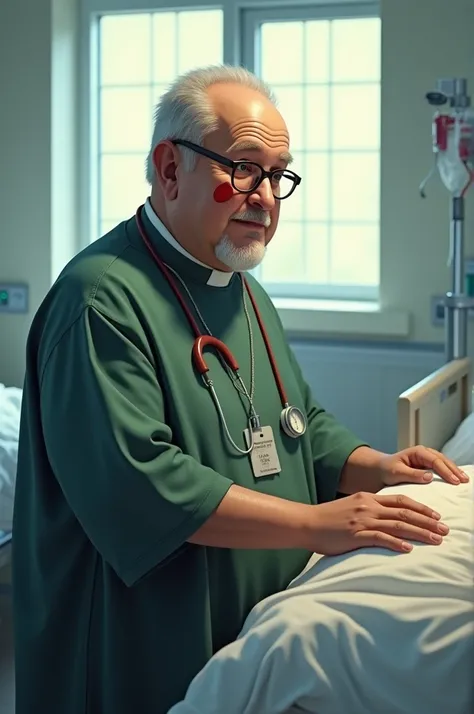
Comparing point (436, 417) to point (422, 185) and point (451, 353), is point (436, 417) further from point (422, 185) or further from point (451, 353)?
point (422, 185)

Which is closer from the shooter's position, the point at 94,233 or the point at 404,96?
the point at 404,96

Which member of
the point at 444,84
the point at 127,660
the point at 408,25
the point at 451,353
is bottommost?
the point at 127,660

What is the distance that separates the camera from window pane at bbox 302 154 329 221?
145 inches

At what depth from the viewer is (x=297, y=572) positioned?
65.9 inches

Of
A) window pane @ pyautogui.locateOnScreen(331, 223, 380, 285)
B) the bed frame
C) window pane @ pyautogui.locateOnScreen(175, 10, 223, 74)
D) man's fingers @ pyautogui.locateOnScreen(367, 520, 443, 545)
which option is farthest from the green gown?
window pane @ pyautogui.locateOnScreen(175, 10, 223, 74)

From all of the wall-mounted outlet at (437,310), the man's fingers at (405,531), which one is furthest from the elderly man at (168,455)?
the wall-mounted outlet at (437,310)

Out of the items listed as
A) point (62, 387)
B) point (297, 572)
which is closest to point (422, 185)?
point (297, 572)

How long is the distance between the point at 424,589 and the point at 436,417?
1121mm

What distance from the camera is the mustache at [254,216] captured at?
1.59m

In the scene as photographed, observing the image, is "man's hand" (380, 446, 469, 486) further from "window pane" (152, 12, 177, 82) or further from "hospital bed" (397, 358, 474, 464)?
"window pane" (152, 12, 177, 82)

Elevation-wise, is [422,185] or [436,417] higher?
[422,185]

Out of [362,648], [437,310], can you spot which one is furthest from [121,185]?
[362,648]

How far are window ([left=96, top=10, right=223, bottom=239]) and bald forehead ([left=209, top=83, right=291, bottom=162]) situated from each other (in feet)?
7.39

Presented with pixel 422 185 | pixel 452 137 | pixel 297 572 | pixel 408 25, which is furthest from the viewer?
pixel 408 25
